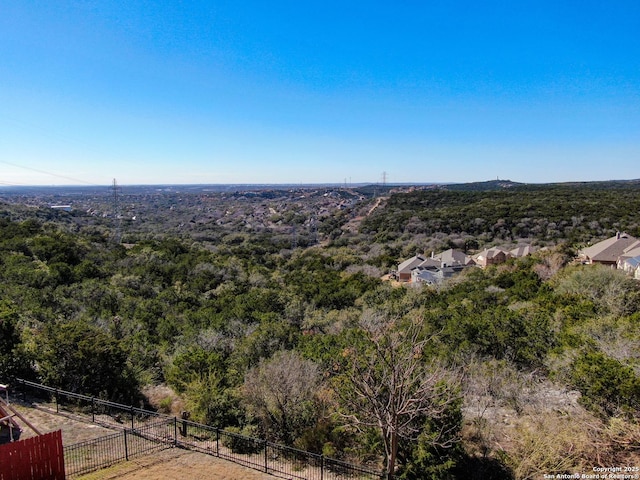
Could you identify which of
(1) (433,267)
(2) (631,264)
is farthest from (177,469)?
(1) (433,267)

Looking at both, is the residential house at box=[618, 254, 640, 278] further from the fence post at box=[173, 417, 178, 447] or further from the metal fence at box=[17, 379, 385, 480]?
the fence post at box=[173, 417, 178, 447]

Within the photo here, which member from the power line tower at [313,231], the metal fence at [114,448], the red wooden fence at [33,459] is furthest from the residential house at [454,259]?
the red wooden fence at [33,459]

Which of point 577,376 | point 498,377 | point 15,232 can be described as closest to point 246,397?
point 498,377

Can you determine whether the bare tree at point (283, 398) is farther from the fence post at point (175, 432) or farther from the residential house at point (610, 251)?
the residential house at point (610, 251)

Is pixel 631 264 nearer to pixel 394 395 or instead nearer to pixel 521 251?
pixel 521 251

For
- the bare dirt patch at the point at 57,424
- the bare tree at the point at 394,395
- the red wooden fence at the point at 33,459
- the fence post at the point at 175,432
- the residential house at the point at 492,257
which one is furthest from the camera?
the residential house at the point at 492,257
